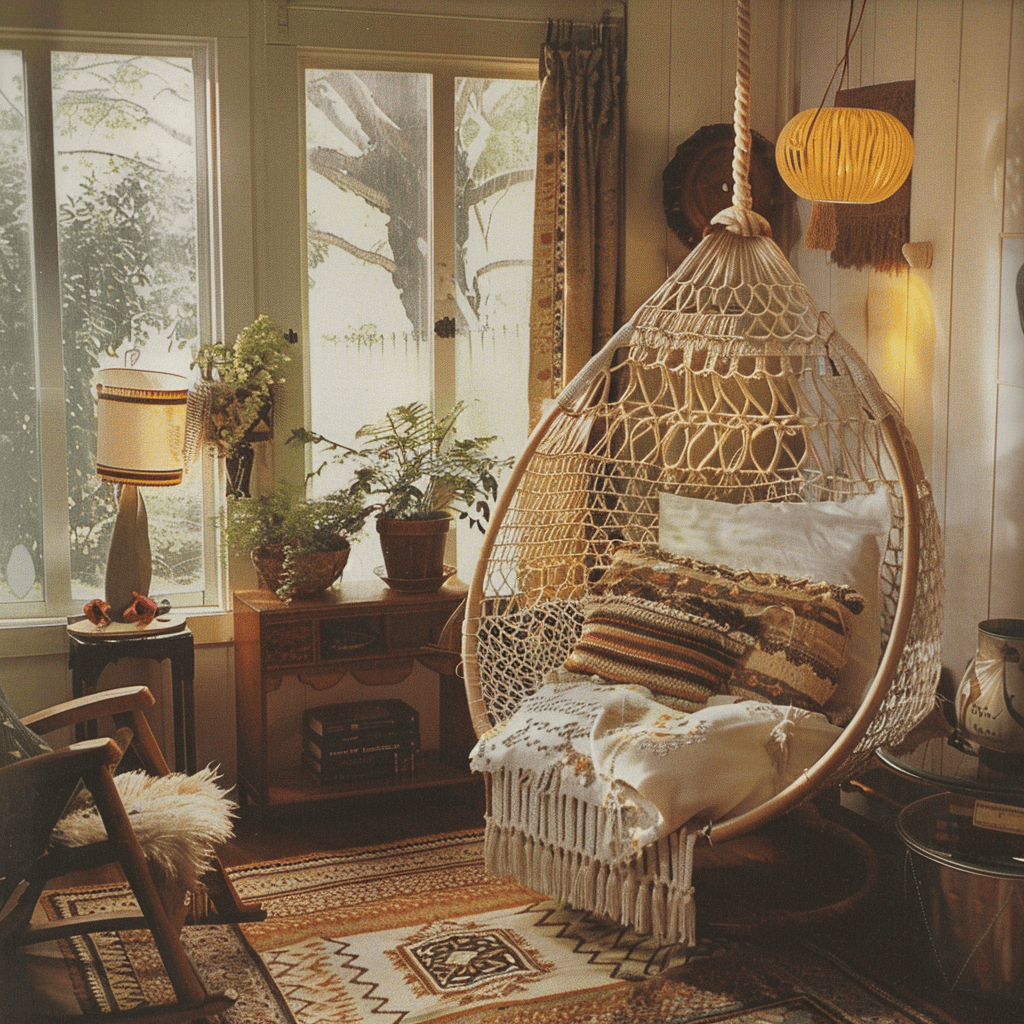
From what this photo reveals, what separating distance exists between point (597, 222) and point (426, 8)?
0.83 meters

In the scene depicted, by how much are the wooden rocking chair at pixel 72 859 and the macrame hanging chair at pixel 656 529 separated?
807 mm

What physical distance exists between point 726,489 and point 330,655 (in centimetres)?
124

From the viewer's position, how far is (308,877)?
3.08m

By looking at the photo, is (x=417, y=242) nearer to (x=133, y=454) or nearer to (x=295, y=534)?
(x=295, y=534)

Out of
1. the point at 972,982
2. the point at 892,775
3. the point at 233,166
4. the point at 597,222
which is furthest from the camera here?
the point at 597,222

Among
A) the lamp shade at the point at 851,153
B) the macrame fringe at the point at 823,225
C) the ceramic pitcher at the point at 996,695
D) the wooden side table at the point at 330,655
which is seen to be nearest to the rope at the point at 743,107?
the lamp shade at the point at 851,153

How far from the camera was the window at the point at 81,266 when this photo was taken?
11.1 ft

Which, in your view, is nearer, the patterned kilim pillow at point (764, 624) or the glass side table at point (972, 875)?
the glass side table at point (972, 875)

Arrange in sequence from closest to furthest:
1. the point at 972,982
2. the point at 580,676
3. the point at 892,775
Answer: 1. the point at 972,982
2. the point at 580,676
3. the point at 892,775

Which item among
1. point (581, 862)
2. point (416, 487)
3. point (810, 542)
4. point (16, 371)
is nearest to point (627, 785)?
point (581, 862)

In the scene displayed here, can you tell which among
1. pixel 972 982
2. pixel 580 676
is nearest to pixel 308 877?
pixel 580 676

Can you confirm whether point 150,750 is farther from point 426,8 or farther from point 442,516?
point 426,8

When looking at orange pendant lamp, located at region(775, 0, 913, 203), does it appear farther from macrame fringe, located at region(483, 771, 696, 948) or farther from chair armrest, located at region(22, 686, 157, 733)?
chair armrest, located at region(22, 686, 157, 733)

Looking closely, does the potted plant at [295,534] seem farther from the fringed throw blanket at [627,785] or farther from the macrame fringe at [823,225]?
the macrame fringe at [823,225]
